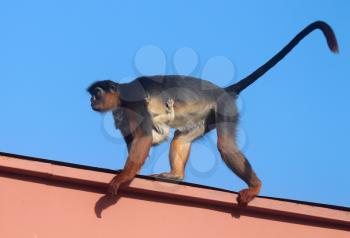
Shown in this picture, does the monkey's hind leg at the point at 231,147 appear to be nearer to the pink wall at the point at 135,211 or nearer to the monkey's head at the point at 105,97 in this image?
the pink wall at the point at 135,211

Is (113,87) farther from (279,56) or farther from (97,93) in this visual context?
(279,56)

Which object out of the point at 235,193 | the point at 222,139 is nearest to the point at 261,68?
the point at 222,139

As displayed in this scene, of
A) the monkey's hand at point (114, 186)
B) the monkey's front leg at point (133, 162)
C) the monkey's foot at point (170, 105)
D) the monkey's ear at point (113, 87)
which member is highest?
the monkey's ear at point (113, 87)

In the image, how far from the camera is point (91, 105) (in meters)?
7.50

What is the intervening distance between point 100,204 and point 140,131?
6.50ft

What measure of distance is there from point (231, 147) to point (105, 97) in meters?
1.65

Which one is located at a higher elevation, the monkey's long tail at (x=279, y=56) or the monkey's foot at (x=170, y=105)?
the monkey's long tail at (x=279, y=56)

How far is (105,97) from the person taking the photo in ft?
24.1

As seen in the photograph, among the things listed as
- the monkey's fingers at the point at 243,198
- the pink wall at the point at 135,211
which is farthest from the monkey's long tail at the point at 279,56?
the pink wall at the point at 135,211

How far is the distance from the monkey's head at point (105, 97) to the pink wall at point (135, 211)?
8.69 ft

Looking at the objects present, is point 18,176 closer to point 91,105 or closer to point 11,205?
point 11,205

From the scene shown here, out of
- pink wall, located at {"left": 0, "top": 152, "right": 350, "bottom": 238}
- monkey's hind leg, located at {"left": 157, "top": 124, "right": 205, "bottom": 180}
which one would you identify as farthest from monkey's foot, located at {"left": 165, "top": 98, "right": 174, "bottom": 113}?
pink wall, located at {"left": 0, "top": 152, "right": 350, "bottom": 238}

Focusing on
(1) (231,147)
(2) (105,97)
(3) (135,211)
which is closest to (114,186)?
(3) (135,211)

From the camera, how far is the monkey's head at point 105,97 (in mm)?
7320
